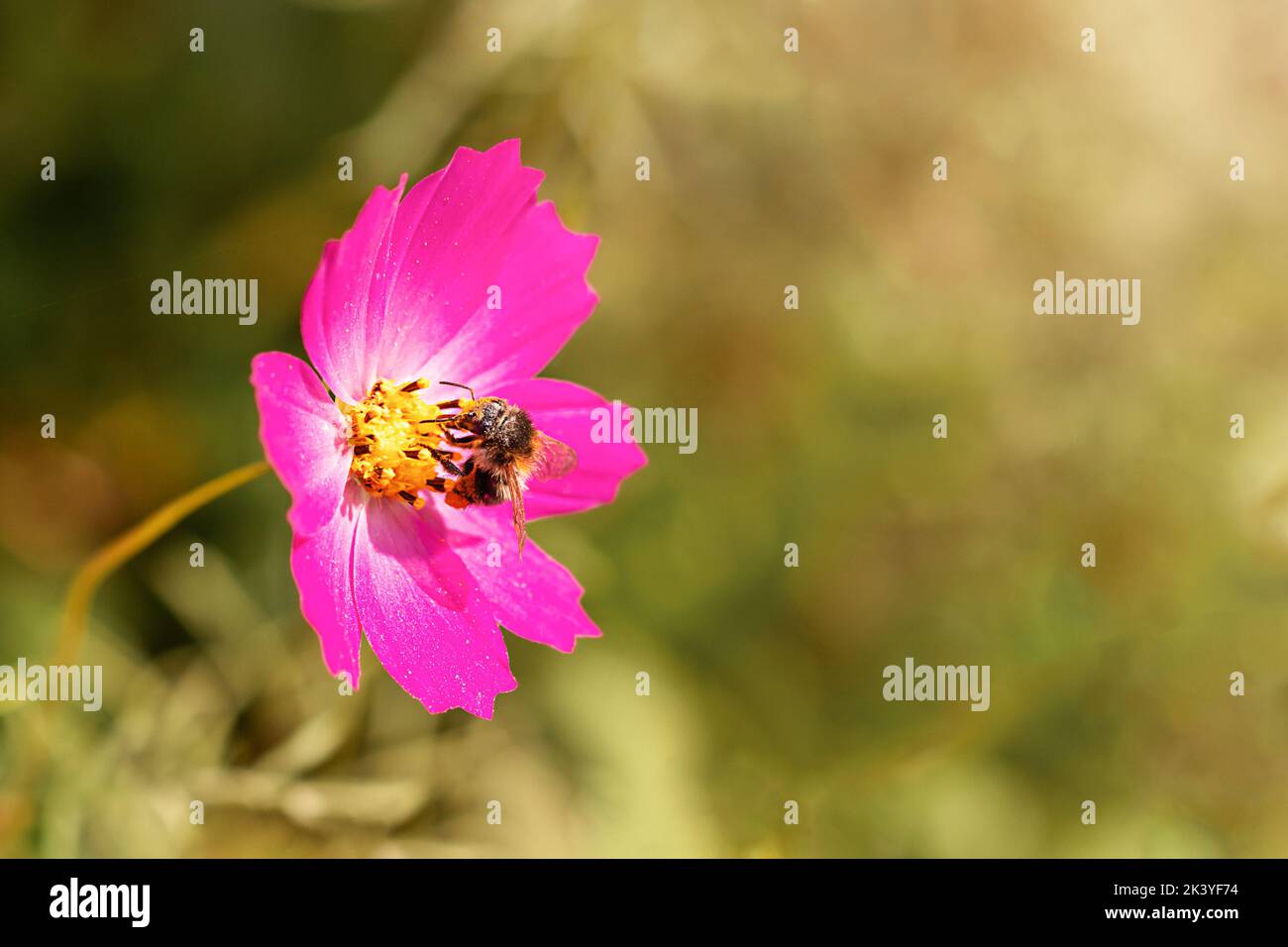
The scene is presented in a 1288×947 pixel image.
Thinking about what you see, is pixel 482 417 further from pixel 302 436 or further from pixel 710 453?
pixel 710 453

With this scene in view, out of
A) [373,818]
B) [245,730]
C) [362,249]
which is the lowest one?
[373,818]

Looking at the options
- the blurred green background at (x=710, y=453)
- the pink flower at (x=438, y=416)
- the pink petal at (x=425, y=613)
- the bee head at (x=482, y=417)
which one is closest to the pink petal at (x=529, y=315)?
the pink flower at (x=438, y=416)

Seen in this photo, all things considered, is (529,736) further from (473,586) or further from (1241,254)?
(1241,254)

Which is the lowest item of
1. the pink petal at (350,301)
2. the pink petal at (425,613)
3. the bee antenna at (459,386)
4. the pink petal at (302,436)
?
the pink petal at (425,613)

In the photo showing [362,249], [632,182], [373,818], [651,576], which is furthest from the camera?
[632,182]

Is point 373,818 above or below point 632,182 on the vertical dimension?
below

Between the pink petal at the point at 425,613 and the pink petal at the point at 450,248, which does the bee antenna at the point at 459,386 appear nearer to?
the pink petal at the point at 450,248

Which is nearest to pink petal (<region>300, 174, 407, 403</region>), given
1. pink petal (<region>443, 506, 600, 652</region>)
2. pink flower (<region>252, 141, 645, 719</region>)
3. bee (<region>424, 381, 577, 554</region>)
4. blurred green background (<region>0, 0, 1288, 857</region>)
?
pink flower (<region>252, 141, 645, 719</region>)

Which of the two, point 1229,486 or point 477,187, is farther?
point 1229,486

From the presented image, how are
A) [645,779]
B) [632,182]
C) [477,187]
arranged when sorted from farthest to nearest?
[632,182], [645,779], [477,187]

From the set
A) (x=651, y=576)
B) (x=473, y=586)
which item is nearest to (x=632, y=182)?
(x=651, y=576)
